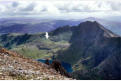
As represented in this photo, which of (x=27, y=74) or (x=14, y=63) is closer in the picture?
(x=27, y=74)

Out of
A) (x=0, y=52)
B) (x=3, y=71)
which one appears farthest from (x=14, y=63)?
(x=0, y=52)

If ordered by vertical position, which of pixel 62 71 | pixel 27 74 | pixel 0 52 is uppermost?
pixel 27 74

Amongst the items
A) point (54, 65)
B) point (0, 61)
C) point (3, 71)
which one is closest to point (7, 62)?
point (0, 61)

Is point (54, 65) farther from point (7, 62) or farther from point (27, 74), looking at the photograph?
point (27, 74)

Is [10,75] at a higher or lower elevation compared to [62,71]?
higher

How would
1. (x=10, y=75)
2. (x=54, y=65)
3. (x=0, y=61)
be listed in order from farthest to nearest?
1. (x=54, y=65)
2. (x=0, y=61)
3. (x=10, y=75)

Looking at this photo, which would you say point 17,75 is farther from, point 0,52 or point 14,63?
point 0,52

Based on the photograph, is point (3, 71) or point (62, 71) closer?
point (3, 71)

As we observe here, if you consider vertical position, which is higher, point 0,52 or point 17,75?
point 17,75

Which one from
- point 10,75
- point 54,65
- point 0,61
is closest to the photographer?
point 10,75
